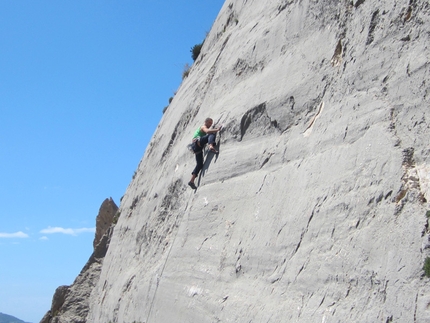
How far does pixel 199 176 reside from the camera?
11844 millimetres

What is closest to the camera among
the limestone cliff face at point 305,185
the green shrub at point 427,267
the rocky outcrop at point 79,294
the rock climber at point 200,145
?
the green shrub at point 427,267

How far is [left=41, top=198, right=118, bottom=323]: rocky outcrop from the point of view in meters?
17.9

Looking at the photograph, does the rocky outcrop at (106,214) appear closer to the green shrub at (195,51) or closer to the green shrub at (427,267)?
the green shrub at (195,51)

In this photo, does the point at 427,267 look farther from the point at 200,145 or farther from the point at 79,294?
the point at 79,294

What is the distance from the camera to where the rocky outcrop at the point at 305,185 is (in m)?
6.68

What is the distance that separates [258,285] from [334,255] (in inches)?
63.5

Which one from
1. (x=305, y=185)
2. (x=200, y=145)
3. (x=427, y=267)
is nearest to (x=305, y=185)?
(x=305, y=185)

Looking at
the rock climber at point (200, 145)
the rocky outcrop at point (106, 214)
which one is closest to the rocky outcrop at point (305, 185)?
the rock climber at point (200, 145)

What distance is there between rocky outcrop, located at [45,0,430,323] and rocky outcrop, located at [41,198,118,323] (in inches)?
173

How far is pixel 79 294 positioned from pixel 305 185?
477 inches

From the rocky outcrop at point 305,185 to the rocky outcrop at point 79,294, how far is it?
14.4 feet

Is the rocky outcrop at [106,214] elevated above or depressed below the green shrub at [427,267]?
above

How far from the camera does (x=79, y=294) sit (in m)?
18.3

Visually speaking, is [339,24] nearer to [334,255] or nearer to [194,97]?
[334,255]
